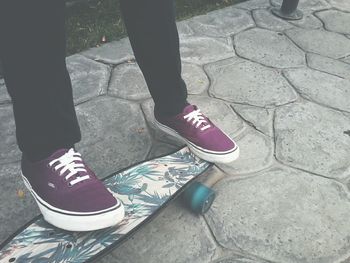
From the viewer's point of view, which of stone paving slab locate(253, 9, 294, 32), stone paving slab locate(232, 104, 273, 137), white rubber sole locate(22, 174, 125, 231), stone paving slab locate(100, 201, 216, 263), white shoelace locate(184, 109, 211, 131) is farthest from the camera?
stone paving slab locate(253, 9, 294, 32)

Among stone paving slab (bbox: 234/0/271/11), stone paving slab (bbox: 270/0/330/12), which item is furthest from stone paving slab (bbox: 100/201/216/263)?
stone paving slab (bbox: 270/0/330/12)

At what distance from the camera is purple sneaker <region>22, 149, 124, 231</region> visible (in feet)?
3.52

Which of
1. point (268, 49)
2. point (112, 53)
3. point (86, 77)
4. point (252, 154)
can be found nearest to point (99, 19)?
point (112, 53)

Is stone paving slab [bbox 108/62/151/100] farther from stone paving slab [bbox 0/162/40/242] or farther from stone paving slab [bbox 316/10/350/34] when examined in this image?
stone paving slab [bbox 316/10/350/34]

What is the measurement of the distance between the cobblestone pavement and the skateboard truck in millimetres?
67

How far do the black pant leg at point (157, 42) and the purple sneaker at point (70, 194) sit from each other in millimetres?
417

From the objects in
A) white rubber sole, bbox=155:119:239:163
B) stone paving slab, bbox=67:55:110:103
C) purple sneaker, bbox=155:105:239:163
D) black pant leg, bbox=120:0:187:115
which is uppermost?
black pant leg, bbox=120:0:187:115

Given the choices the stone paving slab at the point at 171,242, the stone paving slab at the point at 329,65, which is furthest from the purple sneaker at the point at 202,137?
the stone paving slab at the point at 329,65

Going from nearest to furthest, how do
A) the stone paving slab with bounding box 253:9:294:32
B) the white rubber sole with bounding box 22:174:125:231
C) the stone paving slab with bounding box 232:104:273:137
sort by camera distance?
the white rubber sole with bounding box 22:174:125:231, the stone paving slab with bounding box 232:104:273:137, the stone paving slab with bounding box 253:9:294:32

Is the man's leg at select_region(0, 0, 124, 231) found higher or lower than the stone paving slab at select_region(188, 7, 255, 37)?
higher

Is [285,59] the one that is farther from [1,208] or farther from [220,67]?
[1,208]

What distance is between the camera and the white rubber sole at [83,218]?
107cm

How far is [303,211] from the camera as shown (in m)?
1.42

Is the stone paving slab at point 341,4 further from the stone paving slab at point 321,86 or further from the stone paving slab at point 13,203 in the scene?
the stone paving slab at point 13,203
